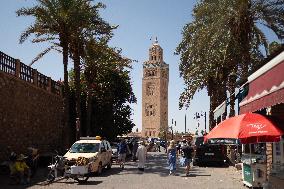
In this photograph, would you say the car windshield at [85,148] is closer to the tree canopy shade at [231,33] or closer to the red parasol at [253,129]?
the tree canopy shade at [231,33]

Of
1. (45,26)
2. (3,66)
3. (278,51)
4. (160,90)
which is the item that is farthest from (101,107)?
(160,90)

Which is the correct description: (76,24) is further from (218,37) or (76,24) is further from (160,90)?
(160,90)

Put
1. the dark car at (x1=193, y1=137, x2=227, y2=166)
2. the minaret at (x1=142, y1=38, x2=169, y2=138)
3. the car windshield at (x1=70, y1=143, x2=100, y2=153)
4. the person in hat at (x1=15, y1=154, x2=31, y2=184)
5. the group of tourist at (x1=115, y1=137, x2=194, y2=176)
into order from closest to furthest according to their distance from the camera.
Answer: the person in hat at (x1=15, y1=154, x2=31, y2=184) < the car windshield at (x1=70, y1=143, x2=100, y2=153) < the group of tourist at (x1=115, y1=137, x2=194, y2=176) < the dark car at (x1=193, y1=137, x2=227, y2=166) < the minaret at (x1=142, y1=38, x2=169, y2=138)

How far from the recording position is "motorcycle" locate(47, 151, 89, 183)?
16062 mm

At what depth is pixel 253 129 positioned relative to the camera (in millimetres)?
8180

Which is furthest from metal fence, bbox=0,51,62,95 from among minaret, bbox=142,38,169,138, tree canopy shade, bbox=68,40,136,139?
minaret, bbox=142,38,169,138

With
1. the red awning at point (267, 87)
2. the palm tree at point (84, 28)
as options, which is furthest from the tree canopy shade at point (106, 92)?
the red awning at point (267, 87)

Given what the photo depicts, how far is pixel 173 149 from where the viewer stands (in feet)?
66.4

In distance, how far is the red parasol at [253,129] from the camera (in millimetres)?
8008

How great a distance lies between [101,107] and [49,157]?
16.2 m

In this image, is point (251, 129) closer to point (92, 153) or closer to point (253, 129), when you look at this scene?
point (253, 129)

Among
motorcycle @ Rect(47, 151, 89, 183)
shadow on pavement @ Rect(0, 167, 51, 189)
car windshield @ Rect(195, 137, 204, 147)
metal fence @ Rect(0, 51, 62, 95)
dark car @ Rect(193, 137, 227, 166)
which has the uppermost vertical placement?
metal fence @ Rect(0, 51, 62, 95)

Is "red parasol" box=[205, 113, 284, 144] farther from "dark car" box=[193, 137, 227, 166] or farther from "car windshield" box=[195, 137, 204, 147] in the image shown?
"car windshield" box=[195, 137, 204, 147]

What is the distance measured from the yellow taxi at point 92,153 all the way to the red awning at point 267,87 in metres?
8.88
